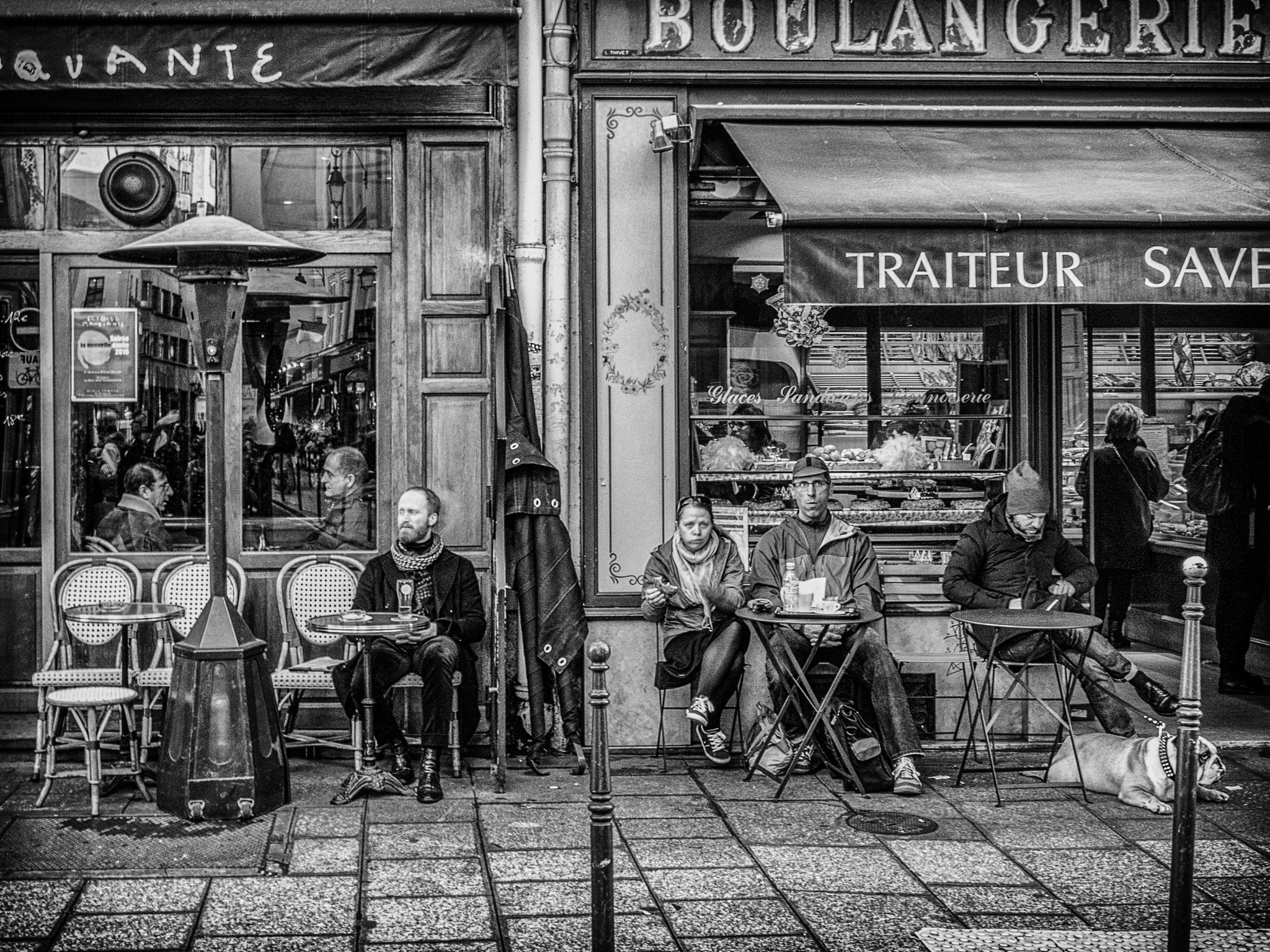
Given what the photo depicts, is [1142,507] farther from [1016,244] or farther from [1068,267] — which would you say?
[1016,244]

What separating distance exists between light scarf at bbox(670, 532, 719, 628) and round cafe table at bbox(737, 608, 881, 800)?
24 cm

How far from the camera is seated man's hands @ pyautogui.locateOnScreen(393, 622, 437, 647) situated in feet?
22.1

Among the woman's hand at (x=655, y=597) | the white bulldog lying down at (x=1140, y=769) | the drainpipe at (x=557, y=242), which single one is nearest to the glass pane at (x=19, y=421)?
the drainpipe at (x=557, y=242)

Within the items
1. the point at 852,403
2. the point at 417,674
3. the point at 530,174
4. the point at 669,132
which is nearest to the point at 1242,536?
the point at 852,403

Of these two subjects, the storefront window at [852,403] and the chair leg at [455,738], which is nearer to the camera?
the chair leg at [455,738]

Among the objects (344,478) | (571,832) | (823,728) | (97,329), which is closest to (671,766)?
(823,728)

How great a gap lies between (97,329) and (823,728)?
14.5ft

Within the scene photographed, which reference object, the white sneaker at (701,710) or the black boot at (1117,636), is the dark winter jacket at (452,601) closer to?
the white sneaker at (701,710)

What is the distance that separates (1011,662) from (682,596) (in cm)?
170

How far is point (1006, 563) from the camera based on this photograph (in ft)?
24.8

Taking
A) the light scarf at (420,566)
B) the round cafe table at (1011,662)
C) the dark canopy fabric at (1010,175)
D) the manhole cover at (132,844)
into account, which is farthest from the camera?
the light scarf at (420,566)

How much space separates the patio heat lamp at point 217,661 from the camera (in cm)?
624

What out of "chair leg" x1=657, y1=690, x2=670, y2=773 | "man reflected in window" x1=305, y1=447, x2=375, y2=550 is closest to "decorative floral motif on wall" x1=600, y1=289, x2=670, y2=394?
"man reflected in window" x1=305, y1=447, x2=375, y2=550

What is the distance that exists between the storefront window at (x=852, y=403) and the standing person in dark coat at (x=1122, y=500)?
210cm
